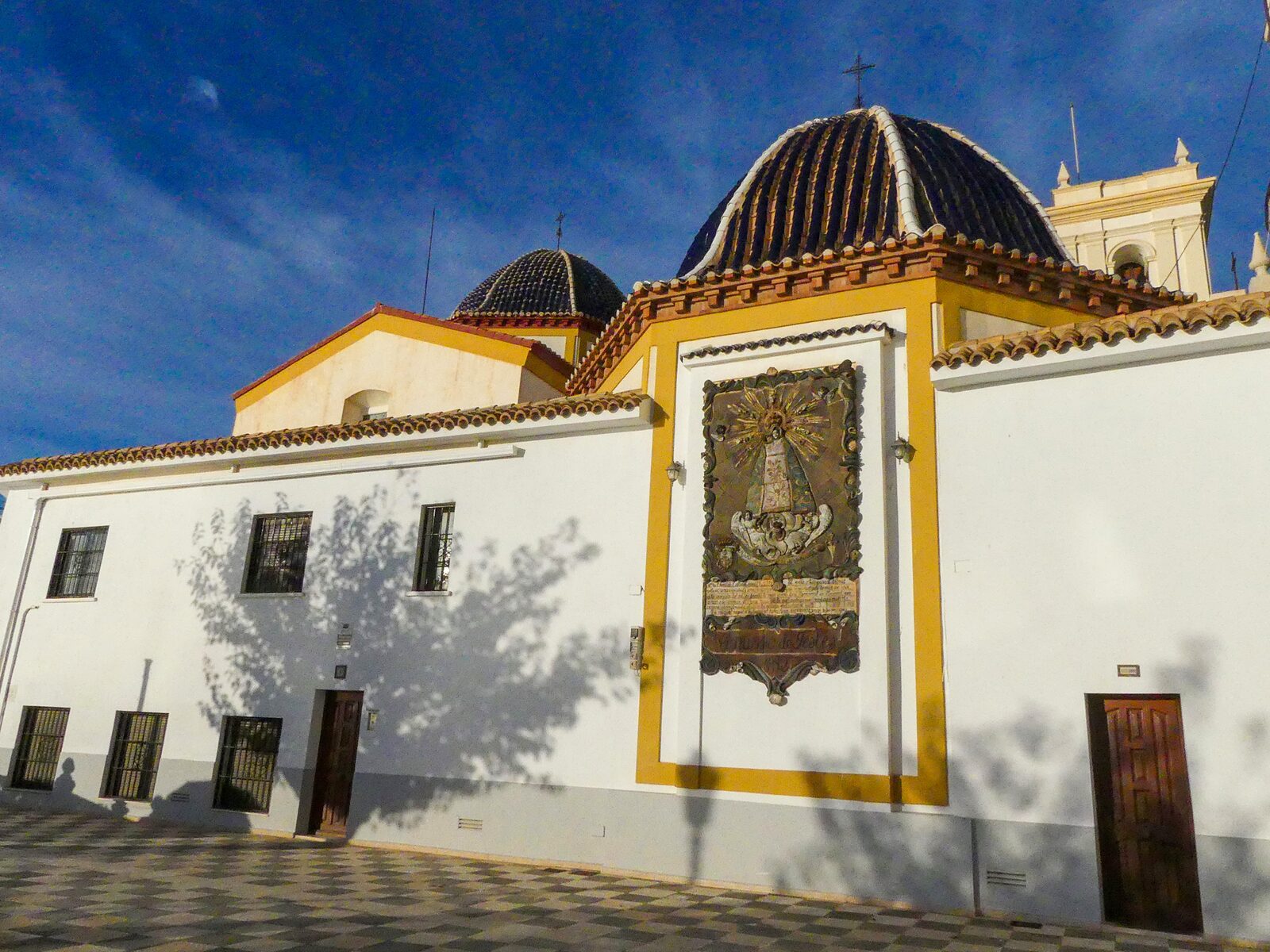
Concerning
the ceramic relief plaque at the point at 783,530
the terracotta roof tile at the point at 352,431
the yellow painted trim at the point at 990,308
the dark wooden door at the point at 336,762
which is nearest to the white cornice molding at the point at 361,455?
the terracotta roof tile at the point at 352,431

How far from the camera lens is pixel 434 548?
41.2 feet

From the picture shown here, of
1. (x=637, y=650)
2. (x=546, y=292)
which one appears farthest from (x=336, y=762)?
(x=546, y=292)

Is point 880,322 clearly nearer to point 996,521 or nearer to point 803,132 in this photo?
point 996,521

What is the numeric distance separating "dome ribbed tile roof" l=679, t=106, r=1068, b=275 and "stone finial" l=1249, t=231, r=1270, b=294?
7.39ft

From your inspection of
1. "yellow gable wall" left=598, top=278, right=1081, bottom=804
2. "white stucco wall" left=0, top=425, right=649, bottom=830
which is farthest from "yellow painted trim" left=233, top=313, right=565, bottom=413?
"yellow gable wall" left=598, top=278, right=1081, bottom=804

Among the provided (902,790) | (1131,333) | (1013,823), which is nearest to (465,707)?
(902,790)

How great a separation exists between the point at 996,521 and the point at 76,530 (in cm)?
1484

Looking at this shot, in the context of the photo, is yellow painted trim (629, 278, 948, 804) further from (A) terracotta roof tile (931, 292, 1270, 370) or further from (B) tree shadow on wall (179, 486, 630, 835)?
(B) tree shadow on wall (179, 486, 630, 835)

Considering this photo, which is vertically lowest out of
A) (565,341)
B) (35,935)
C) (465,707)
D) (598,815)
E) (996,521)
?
(35,935)

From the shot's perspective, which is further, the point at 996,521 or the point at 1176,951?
the point at 996,521

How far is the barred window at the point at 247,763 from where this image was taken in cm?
1266

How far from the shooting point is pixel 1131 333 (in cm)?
876

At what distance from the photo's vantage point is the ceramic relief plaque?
9.48 m

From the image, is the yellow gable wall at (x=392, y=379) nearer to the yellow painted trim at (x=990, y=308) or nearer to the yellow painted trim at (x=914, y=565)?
the yellow painted trim at (x=914, y=565)
